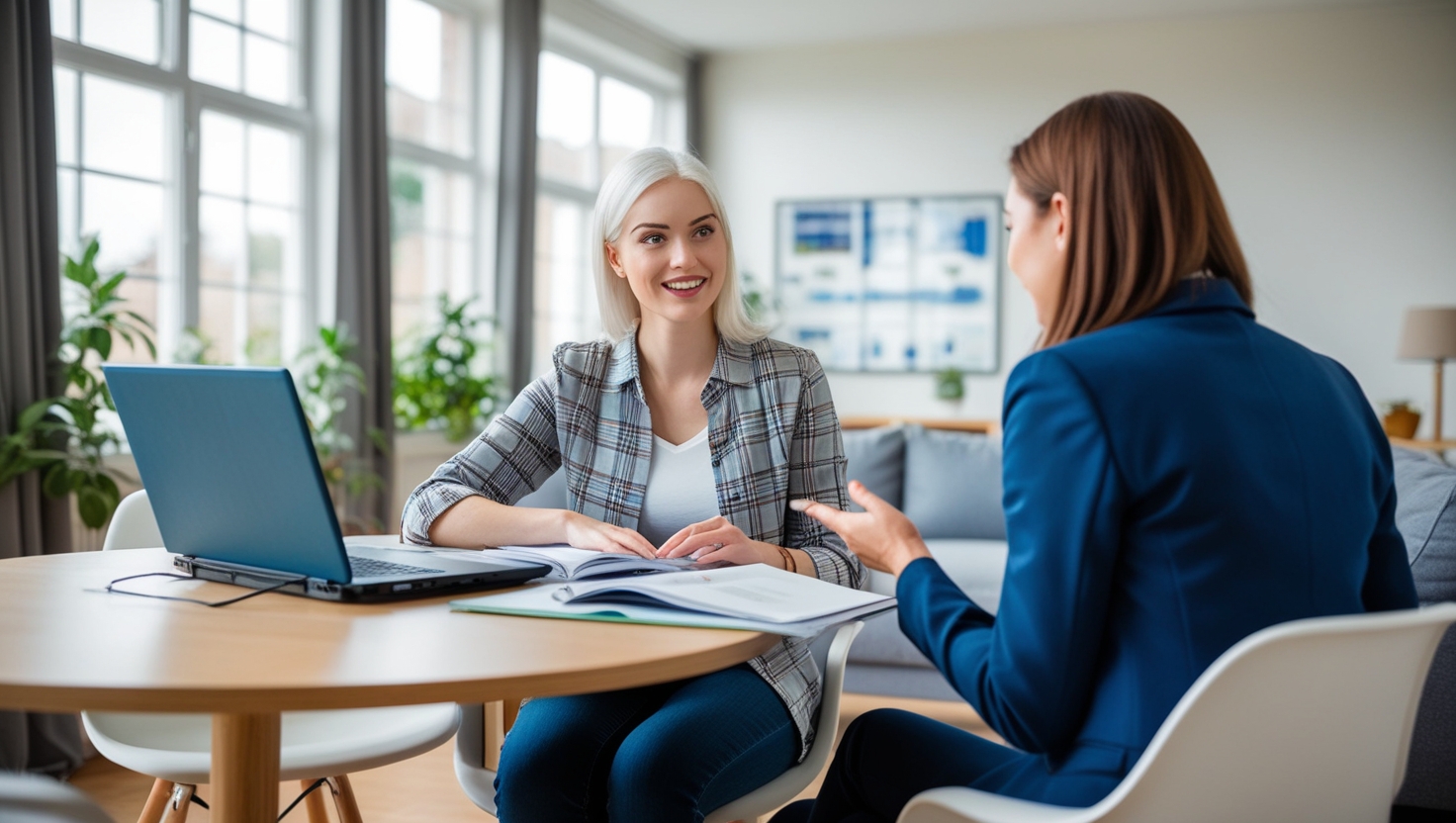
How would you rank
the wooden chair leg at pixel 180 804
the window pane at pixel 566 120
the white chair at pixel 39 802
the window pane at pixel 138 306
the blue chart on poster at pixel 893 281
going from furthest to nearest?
1. the blue chart on poster at pixel 893 281
2. the window pane at pixel 566 120
3. the window pane at pixel 138 306
4. the wooden chair leg at pixel 180 804
5. the white chair at pixel 39 802

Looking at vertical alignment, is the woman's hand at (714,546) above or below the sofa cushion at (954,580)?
above

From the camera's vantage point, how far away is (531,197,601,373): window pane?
6367 mm

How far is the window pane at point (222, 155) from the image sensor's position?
13.1ft

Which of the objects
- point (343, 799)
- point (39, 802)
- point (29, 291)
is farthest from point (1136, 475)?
point (29, 291)

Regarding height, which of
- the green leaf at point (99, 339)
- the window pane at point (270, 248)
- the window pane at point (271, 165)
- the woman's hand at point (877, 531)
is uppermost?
the window pane at point (271, 165)

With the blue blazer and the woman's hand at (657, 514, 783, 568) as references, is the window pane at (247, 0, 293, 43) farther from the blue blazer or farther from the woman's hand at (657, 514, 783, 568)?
the blue blazer

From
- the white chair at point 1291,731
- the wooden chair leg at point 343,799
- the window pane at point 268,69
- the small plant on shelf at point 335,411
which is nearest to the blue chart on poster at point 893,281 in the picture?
the small plant on shelf at point 335,411

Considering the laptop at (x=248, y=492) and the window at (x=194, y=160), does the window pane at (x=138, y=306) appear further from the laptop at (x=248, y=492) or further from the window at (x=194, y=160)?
the laptop at (x=248, y=492)

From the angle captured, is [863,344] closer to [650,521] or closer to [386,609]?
[650,521]

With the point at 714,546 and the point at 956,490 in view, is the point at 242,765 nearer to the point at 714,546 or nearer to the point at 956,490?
the point at 714,546

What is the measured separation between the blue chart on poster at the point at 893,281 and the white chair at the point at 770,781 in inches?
224

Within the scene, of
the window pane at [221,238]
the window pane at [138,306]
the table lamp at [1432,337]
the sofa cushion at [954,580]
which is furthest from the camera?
the table lamp at [1432,337]

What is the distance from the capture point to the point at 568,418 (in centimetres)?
182

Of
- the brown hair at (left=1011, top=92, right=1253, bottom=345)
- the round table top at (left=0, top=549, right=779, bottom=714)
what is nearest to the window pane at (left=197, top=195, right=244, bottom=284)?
the round table top at (left=0, top=549, right=779, bottom=714)
